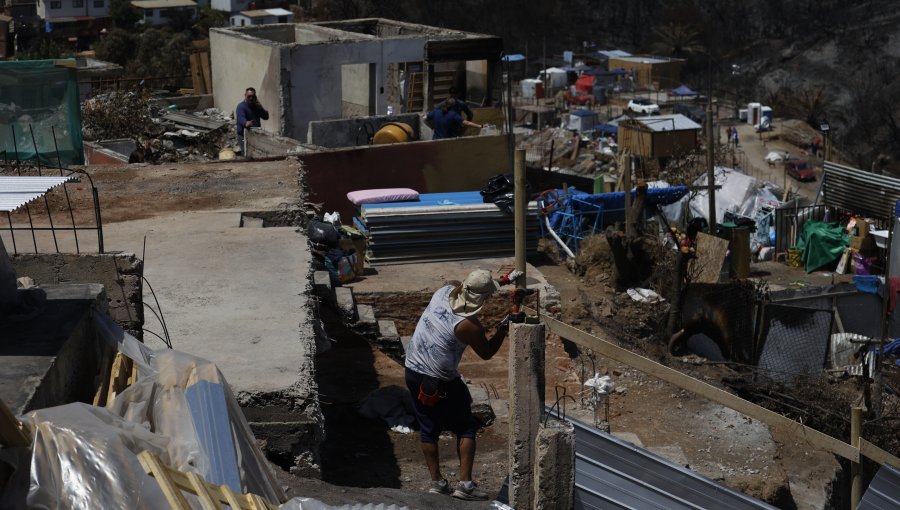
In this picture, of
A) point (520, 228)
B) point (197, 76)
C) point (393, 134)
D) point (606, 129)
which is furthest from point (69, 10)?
point (520, 228)

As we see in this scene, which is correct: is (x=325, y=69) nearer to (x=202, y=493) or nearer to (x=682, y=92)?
(x=202, y=493)

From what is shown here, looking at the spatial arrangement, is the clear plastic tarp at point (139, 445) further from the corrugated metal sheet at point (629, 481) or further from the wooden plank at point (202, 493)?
the corrugated metal sheet at point (629, 481)

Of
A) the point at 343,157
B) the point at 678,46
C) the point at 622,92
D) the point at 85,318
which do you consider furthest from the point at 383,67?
the point at 678,46

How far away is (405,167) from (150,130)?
16.7 ft

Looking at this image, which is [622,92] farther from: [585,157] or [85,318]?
[85,318]

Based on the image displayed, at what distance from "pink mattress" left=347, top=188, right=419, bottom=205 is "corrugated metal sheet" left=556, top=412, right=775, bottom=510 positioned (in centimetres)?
914

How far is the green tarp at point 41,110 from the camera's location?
12508 millimetres

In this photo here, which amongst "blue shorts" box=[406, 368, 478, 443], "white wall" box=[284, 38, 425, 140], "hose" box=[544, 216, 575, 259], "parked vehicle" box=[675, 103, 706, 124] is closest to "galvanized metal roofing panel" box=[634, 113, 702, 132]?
"parked vehicle" box=[675, 103, 706, 124]

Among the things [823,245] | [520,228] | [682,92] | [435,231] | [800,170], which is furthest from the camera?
[682,92]

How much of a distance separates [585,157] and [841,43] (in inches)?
1105

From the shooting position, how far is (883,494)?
5.80 meters

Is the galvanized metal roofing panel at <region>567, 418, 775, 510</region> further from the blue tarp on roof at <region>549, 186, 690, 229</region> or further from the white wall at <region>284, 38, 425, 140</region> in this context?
the white wall at <region>284, 38, 425, 140</region>

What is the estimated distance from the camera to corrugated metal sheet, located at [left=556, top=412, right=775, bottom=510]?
523 centimetres

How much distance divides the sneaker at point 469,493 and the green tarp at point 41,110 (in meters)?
7.79
